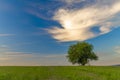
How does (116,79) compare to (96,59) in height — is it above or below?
below

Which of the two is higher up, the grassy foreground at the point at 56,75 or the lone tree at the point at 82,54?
the lone tree at the point at 82,54

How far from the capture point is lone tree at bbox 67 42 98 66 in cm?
9919

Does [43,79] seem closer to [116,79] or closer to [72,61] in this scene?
[116,79]

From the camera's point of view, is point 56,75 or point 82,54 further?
point 82,54

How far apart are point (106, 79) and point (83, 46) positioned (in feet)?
236

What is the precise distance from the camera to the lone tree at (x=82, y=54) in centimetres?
9919

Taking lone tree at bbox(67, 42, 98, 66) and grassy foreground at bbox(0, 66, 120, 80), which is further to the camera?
lone tree at bbox(67, 42, 98, 66)

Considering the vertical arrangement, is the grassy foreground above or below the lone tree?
below

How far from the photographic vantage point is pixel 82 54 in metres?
99.3

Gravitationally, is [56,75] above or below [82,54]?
below

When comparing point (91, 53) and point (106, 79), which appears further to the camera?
point (91, 53)

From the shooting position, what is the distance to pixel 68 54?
339ft

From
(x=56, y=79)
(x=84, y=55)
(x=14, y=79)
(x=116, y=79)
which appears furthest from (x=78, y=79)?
(x=84, y=55)

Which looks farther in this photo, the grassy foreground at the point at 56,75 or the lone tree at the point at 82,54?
the lone tree at the point at 82,54
